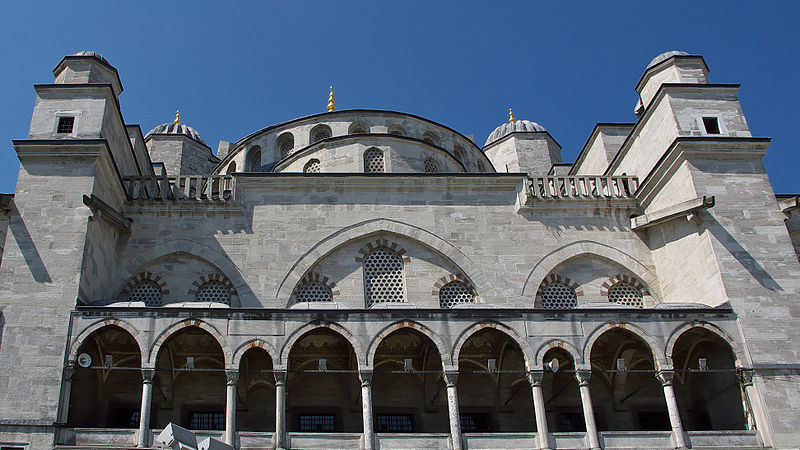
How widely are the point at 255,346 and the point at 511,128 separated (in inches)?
664

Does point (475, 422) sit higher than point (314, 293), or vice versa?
point (314, 293)

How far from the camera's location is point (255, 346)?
48.5 feet

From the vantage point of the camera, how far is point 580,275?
1817 centimetres

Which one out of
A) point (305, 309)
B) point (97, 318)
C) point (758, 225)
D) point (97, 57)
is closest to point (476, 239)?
point (305, 309)

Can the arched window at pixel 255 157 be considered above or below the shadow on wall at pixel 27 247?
above

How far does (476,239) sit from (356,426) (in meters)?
5.25

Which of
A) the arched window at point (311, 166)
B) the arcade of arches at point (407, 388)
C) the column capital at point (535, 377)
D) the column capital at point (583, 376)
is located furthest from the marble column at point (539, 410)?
the arched window at point (311, 166)

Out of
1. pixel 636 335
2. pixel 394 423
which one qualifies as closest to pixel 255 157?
pixel 394 423

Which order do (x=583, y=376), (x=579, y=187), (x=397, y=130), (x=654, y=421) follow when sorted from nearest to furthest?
(x=583, y=376) → (x=654, y=421) → (x=579, y=187) → (x=397, y=130)

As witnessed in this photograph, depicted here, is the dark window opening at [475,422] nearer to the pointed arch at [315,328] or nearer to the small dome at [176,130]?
the pointed arch at [315,328]

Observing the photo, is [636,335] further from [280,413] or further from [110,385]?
[110,385]

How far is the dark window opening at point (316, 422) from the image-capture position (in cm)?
1653

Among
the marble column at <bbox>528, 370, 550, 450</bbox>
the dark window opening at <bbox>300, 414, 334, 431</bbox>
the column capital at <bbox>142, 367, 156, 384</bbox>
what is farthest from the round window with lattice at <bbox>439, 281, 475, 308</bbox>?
the column capital at <bbox>142, 367, 156, 384</bbox>

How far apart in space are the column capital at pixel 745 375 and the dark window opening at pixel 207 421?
35.5ft
